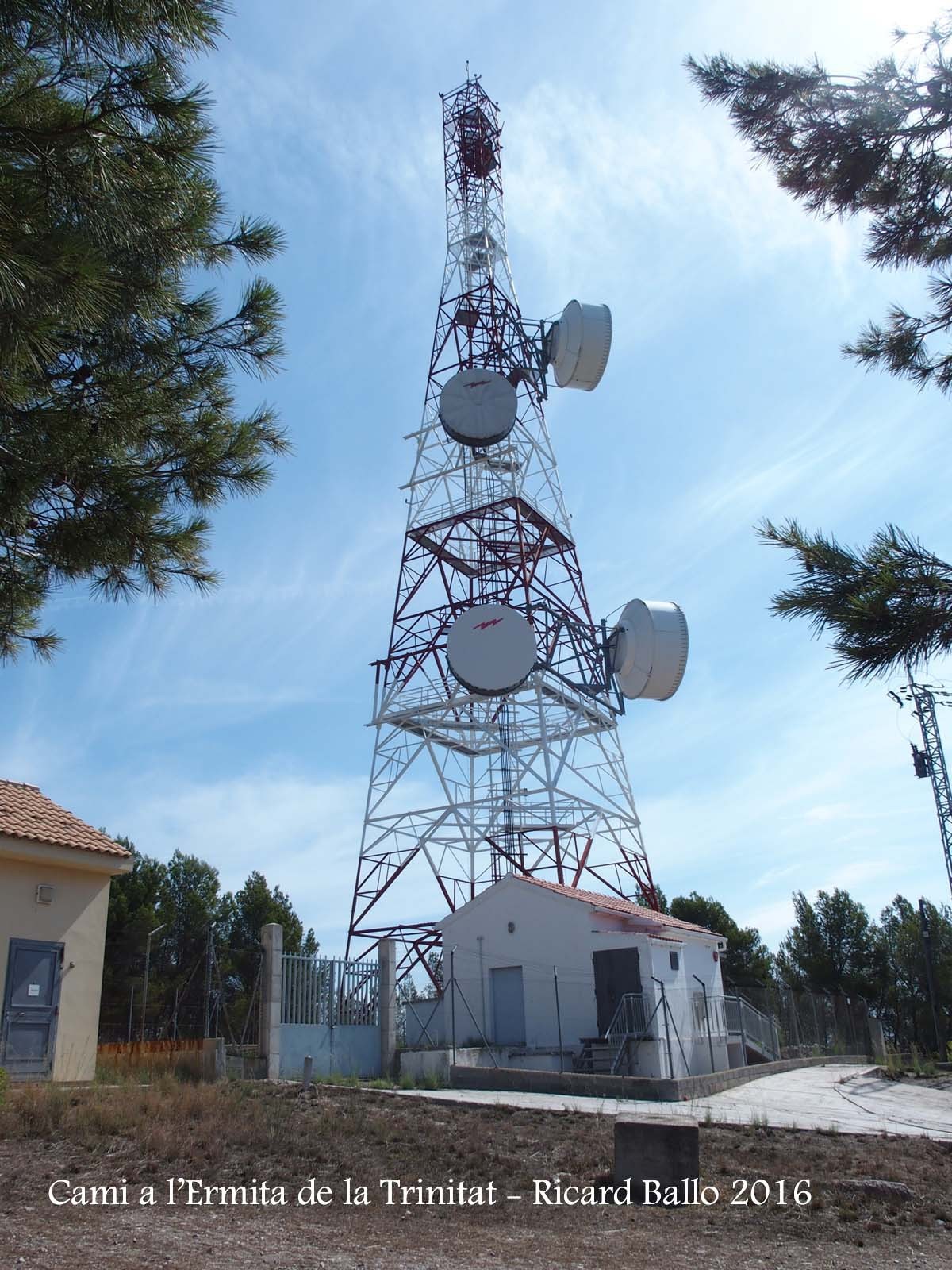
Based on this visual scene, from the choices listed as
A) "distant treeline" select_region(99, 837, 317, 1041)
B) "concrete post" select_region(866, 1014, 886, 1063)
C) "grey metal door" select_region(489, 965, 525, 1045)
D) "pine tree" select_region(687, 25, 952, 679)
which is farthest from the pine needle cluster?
"distant treeline" select_region(99, 837, 317, 1041)

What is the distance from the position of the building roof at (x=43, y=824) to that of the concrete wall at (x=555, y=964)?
8717mm

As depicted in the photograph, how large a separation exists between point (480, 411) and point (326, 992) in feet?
56.0

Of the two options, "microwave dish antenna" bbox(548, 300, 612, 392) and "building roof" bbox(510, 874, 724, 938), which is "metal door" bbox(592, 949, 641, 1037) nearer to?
"building roof" bbox(510, 874, 724, 938)

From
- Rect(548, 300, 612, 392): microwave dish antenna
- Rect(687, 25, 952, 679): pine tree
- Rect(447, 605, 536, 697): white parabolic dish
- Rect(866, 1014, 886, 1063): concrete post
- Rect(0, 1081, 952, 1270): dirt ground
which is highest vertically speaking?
Rect(548, 300, 612, 392): microwave dish antenna

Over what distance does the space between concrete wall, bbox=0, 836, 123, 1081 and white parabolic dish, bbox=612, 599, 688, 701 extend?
14.0 metres

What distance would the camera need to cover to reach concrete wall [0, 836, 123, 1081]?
14984mm

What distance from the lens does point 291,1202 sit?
8172 millimetres

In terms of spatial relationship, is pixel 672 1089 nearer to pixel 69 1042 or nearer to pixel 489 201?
pixel 69 1042

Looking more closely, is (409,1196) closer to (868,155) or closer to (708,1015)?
(868,155)

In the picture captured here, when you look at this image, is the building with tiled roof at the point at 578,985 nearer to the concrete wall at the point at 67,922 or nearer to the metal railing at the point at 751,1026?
the metal railing at the point at 751,1026

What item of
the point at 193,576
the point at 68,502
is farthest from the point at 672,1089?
the point at 68,502

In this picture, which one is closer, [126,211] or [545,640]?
[126,211]

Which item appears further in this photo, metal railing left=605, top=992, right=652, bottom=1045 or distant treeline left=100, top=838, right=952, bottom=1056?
distant treeline left=100, top=838, right=952, bottom=1056

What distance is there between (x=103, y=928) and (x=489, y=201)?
1061 inches
